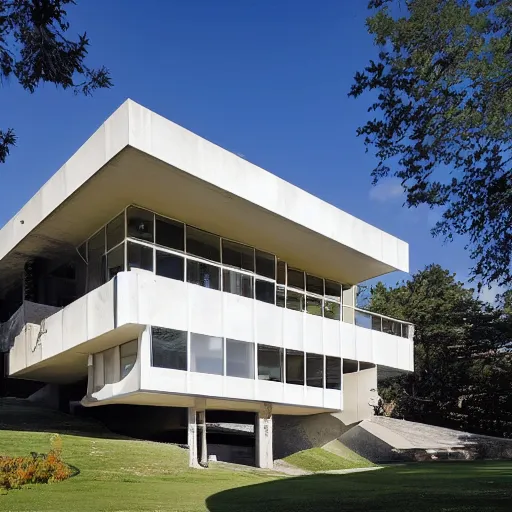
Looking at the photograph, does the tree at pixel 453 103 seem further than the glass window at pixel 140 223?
No

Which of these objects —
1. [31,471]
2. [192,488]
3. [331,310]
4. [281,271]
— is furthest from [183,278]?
[331,310]

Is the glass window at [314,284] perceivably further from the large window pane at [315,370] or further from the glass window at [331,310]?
the large window pane at [315,370]

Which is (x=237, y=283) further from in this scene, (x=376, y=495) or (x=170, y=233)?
(x=376, y=495)

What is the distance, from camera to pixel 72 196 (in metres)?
18.7

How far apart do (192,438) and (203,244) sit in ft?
19.5

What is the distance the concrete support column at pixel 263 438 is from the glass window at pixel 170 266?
6245 millimetres

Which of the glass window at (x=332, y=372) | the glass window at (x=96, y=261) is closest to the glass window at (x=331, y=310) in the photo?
the glass window at (x=332, y=372)

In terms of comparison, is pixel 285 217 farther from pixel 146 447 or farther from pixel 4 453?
pixel 4 453

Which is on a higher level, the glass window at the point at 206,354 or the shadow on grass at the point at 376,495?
the glass window at the point at 206,354

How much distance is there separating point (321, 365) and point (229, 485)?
9.07 m

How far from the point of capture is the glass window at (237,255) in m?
22.0

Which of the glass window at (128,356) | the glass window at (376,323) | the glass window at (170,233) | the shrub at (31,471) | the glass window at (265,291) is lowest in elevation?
the shrub at (31,471)

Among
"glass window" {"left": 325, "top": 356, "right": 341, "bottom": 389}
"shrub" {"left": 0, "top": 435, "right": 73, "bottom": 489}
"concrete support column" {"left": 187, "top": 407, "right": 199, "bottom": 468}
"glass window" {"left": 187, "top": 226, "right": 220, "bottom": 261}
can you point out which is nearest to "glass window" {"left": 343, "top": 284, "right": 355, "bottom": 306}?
"glass window" {"left": 325, "top": 356, "right": 341, "bottom": 389}

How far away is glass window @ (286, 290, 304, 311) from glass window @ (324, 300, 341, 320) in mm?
1360
